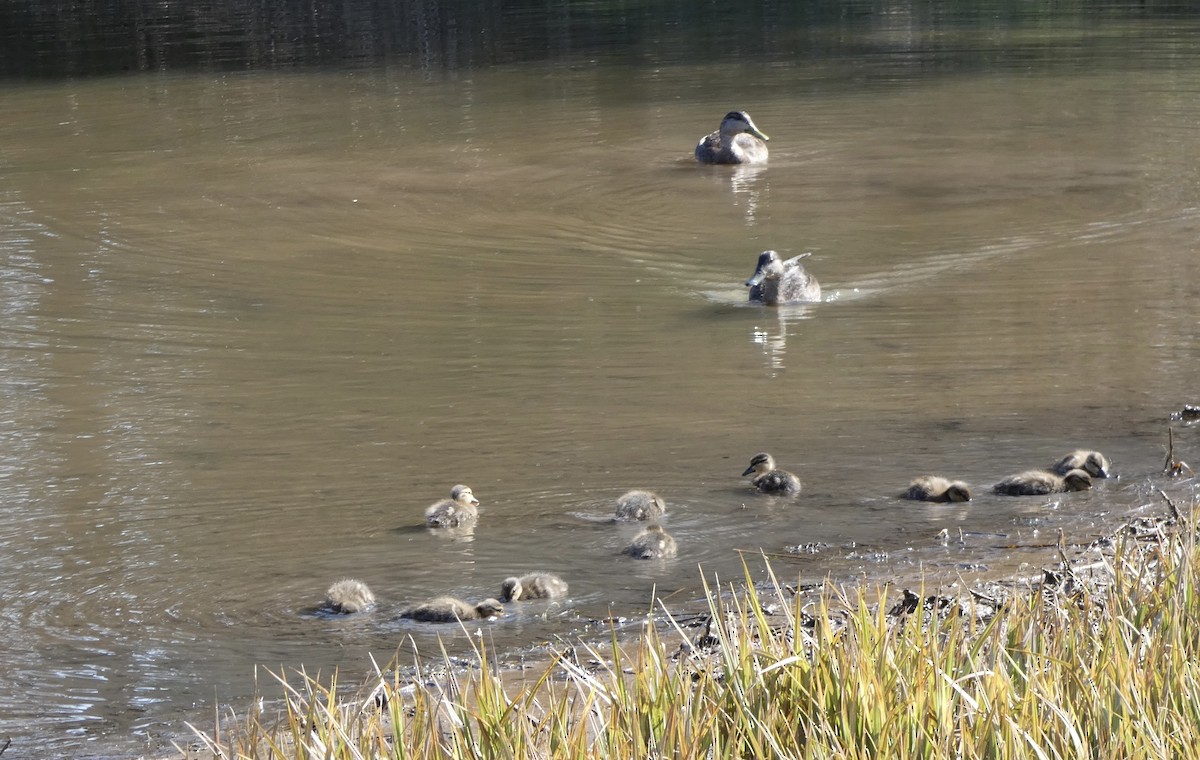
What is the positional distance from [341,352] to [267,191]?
6.31m

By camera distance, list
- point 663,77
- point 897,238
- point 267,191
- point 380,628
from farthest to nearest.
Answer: point 663,77 < point 267,191 < point 897,238 < point 380,628

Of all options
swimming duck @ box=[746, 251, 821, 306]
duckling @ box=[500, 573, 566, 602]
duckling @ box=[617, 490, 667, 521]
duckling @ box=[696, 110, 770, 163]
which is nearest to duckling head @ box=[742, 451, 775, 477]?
duckling @ box=[617, 490, 667, 521]

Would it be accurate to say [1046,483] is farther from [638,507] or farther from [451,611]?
[451,611]

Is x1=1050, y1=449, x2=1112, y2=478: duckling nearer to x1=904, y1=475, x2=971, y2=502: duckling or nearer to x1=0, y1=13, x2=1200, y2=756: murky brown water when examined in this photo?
x1=0, y1=13, x2=1200, y2=756: murky brown water

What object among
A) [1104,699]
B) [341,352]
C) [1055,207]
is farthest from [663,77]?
[1104,699]

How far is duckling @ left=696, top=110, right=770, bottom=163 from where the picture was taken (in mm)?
16984

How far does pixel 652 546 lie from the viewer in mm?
6531

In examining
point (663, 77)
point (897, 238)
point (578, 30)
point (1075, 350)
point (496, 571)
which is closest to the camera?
point (496, 571)

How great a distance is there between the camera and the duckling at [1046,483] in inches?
277

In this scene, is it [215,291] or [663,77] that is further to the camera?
[663,77]

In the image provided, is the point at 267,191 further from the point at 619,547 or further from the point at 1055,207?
the point at 619,547

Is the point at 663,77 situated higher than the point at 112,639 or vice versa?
the point at 663,77

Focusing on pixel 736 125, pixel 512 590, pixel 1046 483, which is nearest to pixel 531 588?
pixel 512 590

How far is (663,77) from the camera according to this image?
25094 millimetres
